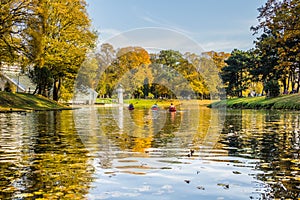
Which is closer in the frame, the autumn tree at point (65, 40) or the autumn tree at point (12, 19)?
the autumn tree at point (12, 19)

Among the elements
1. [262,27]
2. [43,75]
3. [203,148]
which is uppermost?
[262,27]

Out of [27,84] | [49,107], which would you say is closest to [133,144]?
[49,107]

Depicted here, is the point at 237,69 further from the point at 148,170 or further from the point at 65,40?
the point at 148,170

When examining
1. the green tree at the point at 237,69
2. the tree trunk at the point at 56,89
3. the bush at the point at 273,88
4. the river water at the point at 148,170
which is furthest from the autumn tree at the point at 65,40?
the green tree at the point at 237,69

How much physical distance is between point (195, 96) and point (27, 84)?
35.9 m

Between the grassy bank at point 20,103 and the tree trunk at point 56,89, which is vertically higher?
the tree trunk at point 56,89

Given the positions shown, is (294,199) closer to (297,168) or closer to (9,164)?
(297,168)

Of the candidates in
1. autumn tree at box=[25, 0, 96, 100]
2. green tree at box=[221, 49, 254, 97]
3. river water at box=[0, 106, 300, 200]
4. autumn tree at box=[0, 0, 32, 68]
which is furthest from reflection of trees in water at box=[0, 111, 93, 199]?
green tree at box=[221, 49, 254, 97]

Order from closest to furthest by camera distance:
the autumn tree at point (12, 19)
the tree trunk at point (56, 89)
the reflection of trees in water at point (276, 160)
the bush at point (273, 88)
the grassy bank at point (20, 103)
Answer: the reflection of trees in water at point (276, 160), the autumn tree at point (12, 19), the grassy bank at point (20, 103), the bush at point (273, 88), the tree trunk at point (56, 89)

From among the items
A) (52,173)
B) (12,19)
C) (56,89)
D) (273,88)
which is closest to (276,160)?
(52,173)

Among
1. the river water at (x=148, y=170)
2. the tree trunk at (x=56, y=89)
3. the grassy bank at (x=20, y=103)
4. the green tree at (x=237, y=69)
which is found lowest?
the river water at (x=148, y=170)

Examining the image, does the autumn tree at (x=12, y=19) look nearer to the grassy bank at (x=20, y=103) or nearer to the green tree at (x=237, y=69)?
the grassy bank at (x=20, y=103)

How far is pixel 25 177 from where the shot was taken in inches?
235

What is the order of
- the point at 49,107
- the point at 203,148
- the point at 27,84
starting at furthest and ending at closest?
the point at 27,84 → the point at 49,107 → the point at 203,148
